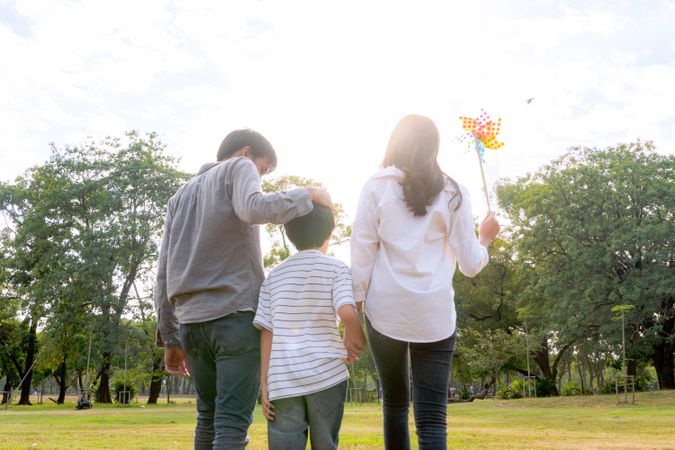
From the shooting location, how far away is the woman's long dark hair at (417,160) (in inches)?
125

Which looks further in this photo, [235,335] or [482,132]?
[482,132]

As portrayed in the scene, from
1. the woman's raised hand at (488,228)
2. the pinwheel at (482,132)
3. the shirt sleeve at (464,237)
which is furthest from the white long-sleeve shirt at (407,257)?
the pinwheel at (482,132)

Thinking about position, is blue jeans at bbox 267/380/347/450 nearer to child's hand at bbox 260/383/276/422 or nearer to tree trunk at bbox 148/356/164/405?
child's hand at bbox 260/383/276/422

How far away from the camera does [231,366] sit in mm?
3029

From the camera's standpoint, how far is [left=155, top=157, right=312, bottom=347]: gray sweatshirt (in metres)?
3.02

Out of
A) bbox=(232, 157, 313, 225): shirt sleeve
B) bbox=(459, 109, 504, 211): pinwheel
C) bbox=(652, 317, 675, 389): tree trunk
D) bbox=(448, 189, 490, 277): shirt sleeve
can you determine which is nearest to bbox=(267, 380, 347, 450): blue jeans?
bbox=(232, 157, 313, 225): shirt sleeve

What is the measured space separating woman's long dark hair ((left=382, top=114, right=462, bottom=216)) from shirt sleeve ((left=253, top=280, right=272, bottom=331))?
0.81 m

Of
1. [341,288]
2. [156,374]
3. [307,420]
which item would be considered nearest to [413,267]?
[341,288]

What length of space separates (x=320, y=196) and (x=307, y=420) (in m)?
1.02

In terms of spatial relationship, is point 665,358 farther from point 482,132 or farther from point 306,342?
point 306,342

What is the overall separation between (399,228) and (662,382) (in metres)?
30.8

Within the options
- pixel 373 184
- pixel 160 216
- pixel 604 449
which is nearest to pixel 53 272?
pixel 160 216

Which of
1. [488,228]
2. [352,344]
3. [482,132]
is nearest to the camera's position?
[352,344]

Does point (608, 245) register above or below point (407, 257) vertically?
above
